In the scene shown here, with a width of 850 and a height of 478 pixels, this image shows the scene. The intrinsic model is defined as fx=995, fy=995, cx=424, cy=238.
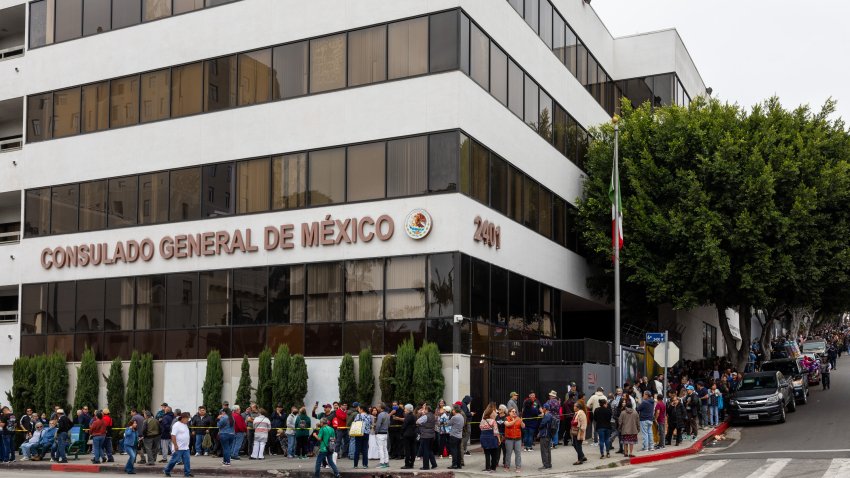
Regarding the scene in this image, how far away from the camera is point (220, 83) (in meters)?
33.4

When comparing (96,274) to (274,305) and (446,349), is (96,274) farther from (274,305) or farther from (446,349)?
(446,349)

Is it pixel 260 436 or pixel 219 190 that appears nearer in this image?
pixel 260 436

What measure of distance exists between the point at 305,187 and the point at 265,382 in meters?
6.21

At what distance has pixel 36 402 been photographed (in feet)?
114

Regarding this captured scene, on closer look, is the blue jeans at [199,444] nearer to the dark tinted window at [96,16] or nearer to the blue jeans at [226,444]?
the blue jeans at [226,444]

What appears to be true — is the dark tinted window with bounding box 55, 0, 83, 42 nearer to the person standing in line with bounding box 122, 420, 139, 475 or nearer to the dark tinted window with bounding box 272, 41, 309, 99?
the dark tinted window with bounding box 272, 41, 309, 99

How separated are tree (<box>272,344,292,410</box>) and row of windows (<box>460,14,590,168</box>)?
10.4 meters

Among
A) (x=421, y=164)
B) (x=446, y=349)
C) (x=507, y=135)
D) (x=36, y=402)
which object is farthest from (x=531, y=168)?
(x=36, y=402)

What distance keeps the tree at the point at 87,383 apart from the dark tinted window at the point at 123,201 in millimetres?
4704

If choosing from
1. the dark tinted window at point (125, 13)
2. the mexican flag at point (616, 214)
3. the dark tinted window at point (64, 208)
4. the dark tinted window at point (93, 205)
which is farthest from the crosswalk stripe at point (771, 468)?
the dark tinted window at point (125, 13)

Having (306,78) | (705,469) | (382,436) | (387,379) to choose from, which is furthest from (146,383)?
(705,469)

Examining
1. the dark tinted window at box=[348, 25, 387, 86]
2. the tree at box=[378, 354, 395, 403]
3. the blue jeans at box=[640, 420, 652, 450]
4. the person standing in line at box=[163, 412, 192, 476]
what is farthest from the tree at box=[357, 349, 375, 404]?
the dark tinted window at box=[348, 25, 387, 86]

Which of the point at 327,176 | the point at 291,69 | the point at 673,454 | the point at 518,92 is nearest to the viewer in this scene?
the point at 673,454

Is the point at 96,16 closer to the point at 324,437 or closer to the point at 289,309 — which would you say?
the point at 289,309
